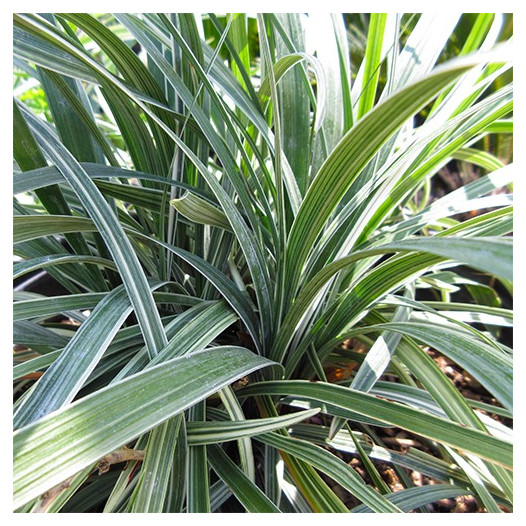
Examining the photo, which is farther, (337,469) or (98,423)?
(337,469)

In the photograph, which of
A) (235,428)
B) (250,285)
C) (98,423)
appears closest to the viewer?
(98,423)

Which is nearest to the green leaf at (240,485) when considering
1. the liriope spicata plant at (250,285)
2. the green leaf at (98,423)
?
the liriope spicata plant at (250,285)

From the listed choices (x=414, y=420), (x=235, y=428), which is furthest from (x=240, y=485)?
(x=414, y=420)

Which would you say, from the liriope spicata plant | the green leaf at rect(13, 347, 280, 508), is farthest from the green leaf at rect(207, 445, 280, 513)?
the green leaf at rect(13, 347, 280, 508)

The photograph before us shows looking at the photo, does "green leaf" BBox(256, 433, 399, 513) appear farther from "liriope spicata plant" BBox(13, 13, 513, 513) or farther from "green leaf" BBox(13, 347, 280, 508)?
"green leaf" BBox(13, 347, 280, 508)

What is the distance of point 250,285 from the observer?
0.68 meters

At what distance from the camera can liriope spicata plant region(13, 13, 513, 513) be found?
1.23 feet

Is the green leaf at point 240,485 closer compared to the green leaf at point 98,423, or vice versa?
the green leaf at point 98,423

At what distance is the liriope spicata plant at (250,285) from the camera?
1.23 feet

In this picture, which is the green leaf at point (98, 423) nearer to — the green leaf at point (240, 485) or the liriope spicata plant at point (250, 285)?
the liriope spicata plant at point (250, 285)

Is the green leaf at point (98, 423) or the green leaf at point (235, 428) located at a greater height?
the green leaf at point (98, 423)

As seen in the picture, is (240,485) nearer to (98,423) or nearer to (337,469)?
(337,469)

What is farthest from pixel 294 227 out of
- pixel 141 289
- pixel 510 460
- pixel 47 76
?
pixel 47 76

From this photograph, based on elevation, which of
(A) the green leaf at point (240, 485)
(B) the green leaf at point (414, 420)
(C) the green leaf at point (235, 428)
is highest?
(B) the green leaf at point (414, 420)
